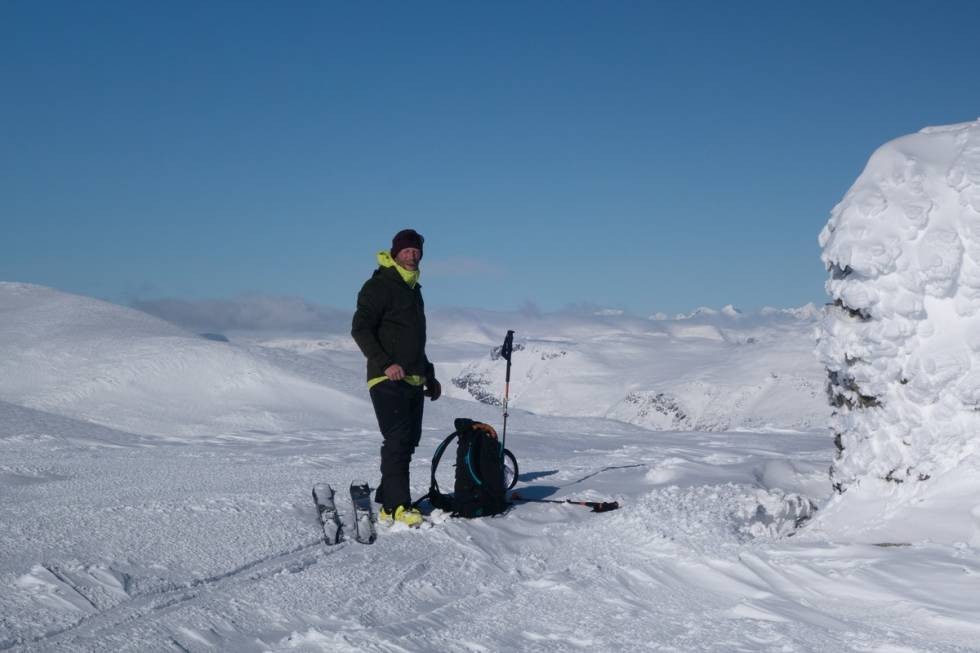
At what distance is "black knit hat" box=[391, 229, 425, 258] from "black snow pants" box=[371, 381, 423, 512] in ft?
3.44

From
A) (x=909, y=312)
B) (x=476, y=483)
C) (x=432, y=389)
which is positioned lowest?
(x=476, y=483)

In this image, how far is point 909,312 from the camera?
247 inches

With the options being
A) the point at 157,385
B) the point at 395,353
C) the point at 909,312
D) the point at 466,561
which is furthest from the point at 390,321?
the point at 157,385

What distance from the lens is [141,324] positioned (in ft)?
74.7

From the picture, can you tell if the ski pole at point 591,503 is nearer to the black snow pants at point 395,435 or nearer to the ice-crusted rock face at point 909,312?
the black snow pants at point 395,435

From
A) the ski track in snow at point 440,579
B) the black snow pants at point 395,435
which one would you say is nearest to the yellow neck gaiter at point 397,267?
the black snow pants at point 395,435

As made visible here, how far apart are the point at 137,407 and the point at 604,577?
40.8 feet

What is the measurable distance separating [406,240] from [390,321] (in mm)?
643

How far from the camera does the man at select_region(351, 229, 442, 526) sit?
256 inches

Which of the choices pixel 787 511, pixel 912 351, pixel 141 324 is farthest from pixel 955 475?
pixel 141 324

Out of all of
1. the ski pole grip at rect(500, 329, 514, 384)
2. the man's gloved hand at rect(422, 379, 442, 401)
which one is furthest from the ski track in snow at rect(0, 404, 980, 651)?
the ski pole grip at rect(500, 329, 514, 384)

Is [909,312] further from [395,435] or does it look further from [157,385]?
[157,385]

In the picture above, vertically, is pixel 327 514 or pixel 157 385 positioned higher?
pixel 157 385

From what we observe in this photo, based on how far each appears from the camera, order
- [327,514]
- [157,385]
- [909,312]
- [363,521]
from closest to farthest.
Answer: [363,521], [327,514], [909,312], [157,385]
